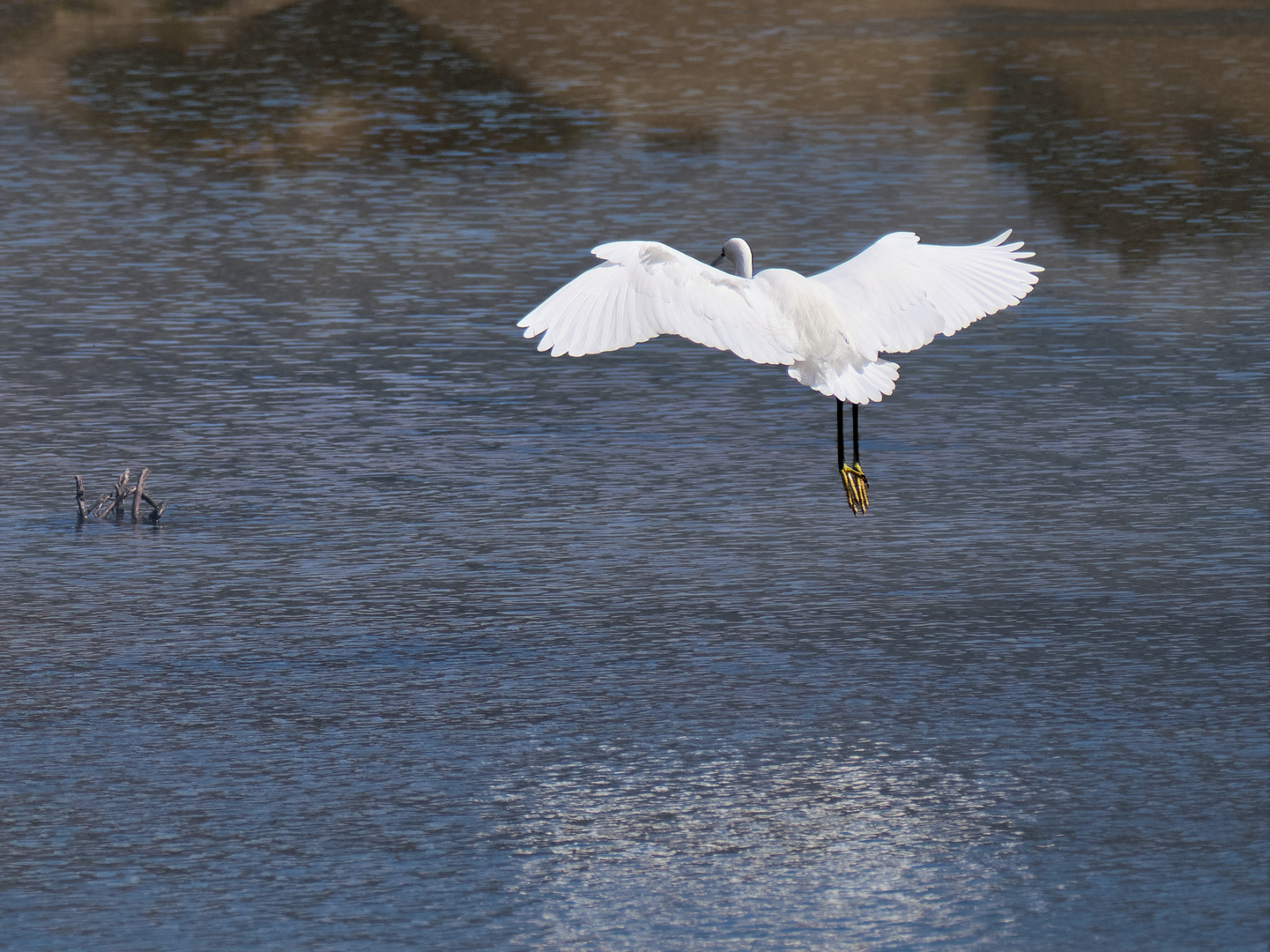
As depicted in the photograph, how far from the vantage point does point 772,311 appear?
11.0 metres

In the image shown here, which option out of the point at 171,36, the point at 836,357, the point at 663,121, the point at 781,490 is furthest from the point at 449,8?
the point at 836,357

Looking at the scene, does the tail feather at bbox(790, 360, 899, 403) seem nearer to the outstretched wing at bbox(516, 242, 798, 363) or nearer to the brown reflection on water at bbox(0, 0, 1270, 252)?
the outstretched wing at bbox(516, 242, 798, 363)

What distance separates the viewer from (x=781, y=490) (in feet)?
46.7

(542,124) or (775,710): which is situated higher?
(542,124)

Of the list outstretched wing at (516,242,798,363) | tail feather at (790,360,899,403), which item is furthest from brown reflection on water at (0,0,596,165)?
tail feather at (790,360,899,403)

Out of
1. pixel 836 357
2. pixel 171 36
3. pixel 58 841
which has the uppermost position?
pixel 171 36

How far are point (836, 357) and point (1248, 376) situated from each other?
262 inches

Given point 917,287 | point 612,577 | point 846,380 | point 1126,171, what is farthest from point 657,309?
point 1126,171

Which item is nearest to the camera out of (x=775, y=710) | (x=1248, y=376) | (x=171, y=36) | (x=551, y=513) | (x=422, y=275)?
(x=775, y=710)

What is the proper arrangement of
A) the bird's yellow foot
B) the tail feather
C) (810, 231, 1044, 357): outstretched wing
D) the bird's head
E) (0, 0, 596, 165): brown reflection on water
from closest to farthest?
the tail feather, (810, 231, 1044, 357): outstretched wing, the bird's head, the bird's yellow foot, (0, 0, 596, 165): brown reflection on water

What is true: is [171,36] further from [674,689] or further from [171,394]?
[674,689]

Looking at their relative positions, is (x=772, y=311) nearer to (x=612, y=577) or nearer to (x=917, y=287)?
(x=917, y=287)

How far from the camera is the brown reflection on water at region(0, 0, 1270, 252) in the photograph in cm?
2808

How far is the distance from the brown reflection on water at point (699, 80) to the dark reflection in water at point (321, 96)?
8cm
